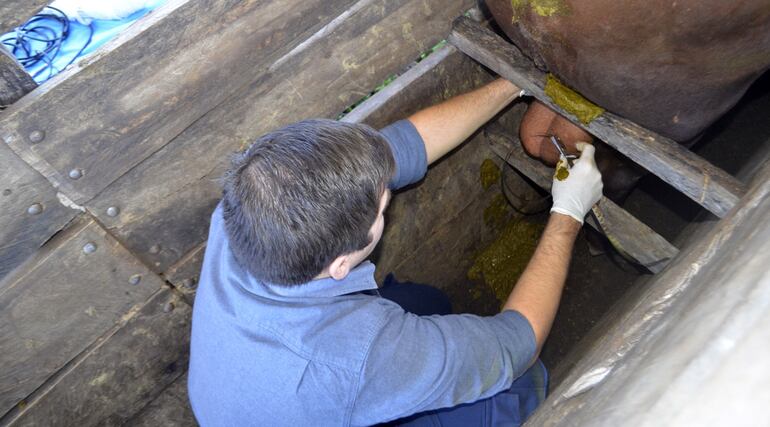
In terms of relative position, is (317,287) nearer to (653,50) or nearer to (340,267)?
(340,267)

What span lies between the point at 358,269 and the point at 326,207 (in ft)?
0.80

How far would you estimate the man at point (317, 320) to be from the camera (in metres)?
1.13

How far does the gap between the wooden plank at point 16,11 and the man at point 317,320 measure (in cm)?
47

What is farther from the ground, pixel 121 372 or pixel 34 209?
pixel 34 209

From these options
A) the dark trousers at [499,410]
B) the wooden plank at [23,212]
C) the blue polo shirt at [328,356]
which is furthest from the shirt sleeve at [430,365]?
the wooden plank at [23,212]

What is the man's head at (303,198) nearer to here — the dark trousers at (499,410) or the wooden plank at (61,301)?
the wooden plank at (61,301)

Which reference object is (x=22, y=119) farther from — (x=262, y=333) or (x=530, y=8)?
(x=530, y=8)

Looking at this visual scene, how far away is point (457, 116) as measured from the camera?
178cm

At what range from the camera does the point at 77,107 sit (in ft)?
4.21

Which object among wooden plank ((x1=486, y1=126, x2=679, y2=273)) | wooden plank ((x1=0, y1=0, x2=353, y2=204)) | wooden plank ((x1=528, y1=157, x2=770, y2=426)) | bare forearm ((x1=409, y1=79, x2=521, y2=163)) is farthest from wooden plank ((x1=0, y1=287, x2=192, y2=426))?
wooden plank ((x1=486, y1=126, x2=679, y2=273))

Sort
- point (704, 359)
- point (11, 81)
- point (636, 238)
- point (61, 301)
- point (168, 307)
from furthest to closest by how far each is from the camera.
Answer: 1. point (636, 238)
2. point (168, 307)
3. point (61, 301)
4. point (11, 81)
5. point (704, 359)

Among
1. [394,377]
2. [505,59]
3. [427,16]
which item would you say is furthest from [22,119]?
[505,59]

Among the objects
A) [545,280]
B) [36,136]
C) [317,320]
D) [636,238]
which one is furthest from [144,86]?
[636,238]

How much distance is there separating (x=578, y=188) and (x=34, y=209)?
4.79ft
